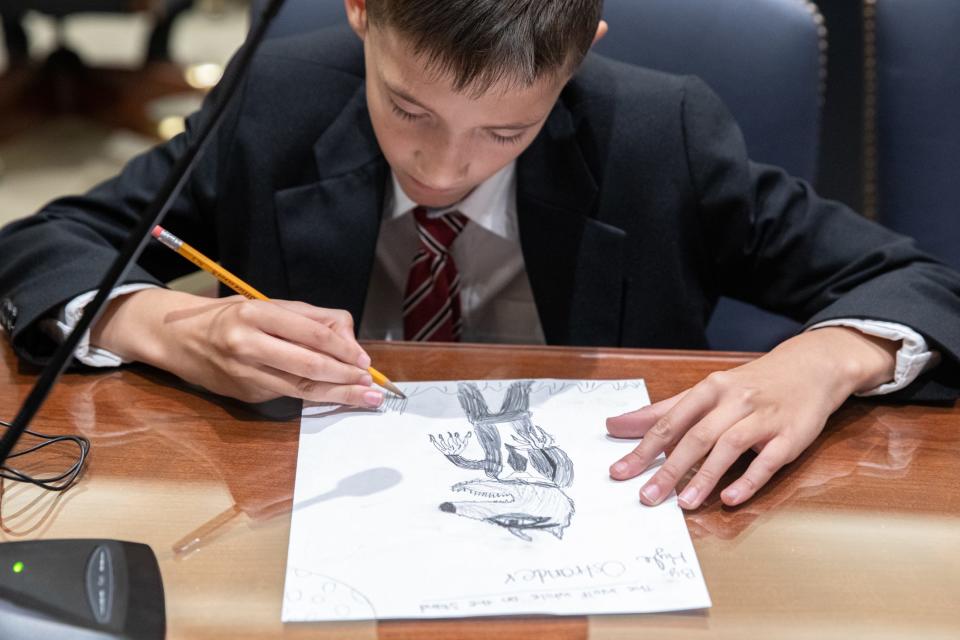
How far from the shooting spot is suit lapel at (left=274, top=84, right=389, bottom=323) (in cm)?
104

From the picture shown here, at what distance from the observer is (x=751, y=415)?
780 millimetres

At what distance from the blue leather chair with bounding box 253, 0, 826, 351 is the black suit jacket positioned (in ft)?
0.29

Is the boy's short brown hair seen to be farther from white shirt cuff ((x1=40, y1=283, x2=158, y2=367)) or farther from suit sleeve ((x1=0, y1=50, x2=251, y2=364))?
white shirt cuff ((x1=40, y1=283, x2=158, y2=367))

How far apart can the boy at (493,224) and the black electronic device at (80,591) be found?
0.20m

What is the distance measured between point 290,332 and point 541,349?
0.76ft

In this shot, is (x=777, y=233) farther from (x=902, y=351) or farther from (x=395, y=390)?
(x=395, y=390)

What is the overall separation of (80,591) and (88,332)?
302mm

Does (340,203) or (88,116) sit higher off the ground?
(340,203)

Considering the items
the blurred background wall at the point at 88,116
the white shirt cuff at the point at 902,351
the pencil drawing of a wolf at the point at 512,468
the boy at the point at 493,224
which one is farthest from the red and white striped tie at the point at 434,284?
the blurred background wall at the point at 88,116

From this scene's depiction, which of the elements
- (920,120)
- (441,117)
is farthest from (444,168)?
(920,120)

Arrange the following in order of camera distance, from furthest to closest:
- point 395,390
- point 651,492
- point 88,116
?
point 88,116 < point 395,390 < point 651,492

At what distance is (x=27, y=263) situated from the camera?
3.08ft

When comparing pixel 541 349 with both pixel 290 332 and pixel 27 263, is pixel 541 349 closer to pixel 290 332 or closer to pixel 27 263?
pixel 290 332

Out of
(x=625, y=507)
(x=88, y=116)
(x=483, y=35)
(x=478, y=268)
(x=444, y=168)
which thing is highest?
(x=483, y=35)
